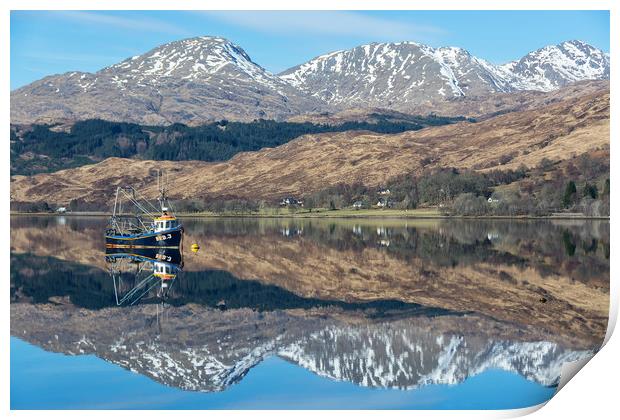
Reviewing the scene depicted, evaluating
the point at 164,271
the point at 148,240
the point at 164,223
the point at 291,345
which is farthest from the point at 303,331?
the point at 164,223

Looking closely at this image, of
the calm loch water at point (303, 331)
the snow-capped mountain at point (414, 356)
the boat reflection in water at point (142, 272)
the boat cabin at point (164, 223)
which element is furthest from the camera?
the boat cabin at point (164, 223)

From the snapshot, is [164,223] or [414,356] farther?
[164,223]

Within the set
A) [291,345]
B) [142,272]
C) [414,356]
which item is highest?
[142,272]

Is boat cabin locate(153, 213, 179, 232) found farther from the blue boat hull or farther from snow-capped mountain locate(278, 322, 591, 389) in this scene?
snow-capped mountain locate(278, 322, 591, 389)

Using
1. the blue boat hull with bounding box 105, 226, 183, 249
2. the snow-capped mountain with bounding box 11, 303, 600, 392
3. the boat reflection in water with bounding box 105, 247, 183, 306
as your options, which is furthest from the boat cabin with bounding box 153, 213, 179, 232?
the snow-capped mountain with bounding box 11, 303, 600, 392

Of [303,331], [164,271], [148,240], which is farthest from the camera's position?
[148,240]

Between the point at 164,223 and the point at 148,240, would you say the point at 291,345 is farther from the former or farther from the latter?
the point at 164,223

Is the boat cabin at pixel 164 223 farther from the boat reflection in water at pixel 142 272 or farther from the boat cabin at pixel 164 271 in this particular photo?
the boat cabin at pixel 164 271

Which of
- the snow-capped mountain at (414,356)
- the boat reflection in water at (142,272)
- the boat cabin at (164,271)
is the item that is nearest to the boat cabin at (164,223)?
the boat reflection in water at (142,272)
